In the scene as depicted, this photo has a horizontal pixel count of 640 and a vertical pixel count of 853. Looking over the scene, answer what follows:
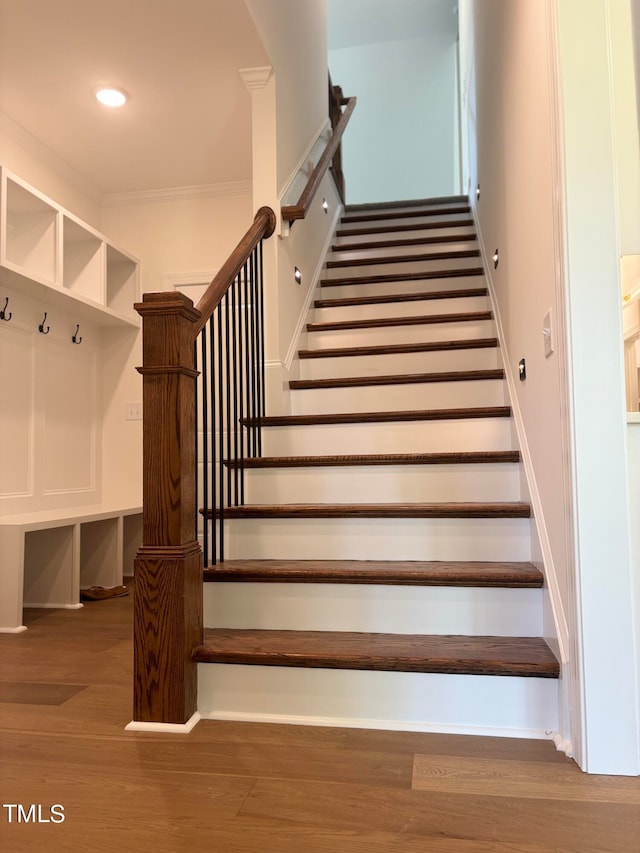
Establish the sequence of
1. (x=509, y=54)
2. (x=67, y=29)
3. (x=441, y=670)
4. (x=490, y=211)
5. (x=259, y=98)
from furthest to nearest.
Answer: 1. (x=490, y=211)
2. (x=259, y=98)
3. (x=67, y=29)
4. (x=509, y=54)
5. (x=441, y=670)

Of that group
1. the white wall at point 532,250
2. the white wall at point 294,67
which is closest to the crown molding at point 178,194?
the white wall at point 294,67

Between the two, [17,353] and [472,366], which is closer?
[472,366]

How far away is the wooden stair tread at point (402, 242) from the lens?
4.21 m

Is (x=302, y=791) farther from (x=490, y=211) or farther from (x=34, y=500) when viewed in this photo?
(x=490, y=211)

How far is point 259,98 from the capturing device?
290 centimetres

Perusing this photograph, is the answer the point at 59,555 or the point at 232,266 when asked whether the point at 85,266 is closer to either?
the point at 59,555

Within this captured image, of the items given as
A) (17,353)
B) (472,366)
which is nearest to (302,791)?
(472,366)

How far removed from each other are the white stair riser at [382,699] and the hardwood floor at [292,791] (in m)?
0.04

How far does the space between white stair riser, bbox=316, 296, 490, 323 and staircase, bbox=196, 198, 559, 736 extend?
7.1 inches

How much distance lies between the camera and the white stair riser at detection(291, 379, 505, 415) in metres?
2.77

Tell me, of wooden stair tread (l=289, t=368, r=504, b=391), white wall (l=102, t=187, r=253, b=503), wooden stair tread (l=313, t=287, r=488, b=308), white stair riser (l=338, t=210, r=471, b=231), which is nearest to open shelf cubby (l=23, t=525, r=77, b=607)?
white wall (l=102, t=187, r=253, b=503)

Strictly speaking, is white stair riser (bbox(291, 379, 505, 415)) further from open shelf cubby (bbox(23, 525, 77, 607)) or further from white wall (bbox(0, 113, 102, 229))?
white wall (bbox(0, 113, 102, 229))

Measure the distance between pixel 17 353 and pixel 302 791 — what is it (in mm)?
2789

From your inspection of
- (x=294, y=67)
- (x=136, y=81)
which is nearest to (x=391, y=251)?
(x=294, y=67)
